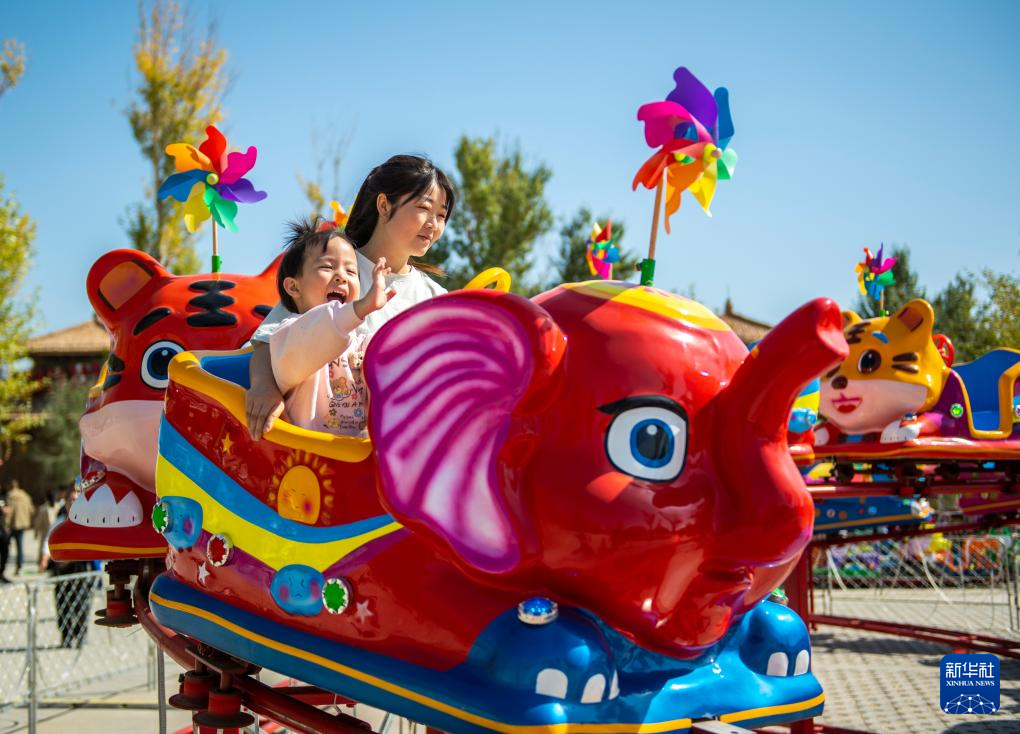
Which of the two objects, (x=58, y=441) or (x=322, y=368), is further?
(x=58, y=441)

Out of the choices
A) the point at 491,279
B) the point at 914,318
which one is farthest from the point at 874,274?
the point at 491,279

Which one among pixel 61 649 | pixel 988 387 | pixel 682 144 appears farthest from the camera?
pixel 61 649

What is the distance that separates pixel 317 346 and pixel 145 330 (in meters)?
1.93

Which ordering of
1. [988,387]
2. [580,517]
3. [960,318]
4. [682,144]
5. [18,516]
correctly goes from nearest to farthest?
[580,517], [682,144], [988,387], [18,516], [960,318]

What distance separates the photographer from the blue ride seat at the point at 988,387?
25.5 ft

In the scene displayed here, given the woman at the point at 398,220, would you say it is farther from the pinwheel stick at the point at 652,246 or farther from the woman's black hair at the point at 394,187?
the pinwheel stick at the point at 652,246

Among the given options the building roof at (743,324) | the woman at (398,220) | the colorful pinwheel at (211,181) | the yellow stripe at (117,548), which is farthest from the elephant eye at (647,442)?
the building roof at (743,324)

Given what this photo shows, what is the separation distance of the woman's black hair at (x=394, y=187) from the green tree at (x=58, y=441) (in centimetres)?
2521

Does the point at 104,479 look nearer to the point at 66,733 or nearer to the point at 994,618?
the point at 66,733

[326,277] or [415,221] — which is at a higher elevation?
[415,221]

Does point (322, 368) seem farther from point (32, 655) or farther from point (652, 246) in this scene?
point (32, 655)

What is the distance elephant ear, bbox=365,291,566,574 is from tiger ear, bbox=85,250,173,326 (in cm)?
255

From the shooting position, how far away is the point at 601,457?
184 cm

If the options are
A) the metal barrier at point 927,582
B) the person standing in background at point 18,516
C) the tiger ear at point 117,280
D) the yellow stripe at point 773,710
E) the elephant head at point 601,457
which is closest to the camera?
the elephant head at point 601,457
